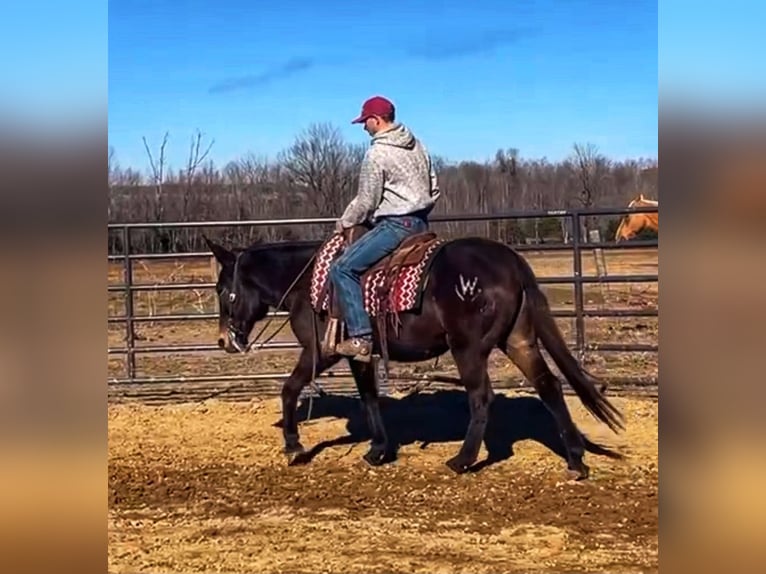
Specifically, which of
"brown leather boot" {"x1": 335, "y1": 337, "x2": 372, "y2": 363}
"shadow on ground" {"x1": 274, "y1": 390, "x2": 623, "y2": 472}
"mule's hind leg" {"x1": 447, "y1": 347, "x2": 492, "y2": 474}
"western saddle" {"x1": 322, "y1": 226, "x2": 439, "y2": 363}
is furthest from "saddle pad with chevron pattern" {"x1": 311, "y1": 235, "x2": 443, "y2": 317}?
"shadow on ground" {"x1": 274, "y1": 390, "x2": 623, "y2": 472}

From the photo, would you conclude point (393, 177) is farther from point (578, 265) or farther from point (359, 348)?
point (578, 265)

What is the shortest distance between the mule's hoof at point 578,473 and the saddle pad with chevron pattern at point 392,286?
1231mm

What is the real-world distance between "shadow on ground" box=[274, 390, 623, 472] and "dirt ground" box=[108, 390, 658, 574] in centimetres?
2

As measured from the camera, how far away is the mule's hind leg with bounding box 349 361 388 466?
516cm

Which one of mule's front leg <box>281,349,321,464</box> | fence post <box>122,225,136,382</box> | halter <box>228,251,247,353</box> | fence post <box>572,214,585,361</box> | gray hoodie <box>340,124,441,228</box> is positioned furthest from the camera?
fence post <box>122,225,136,382</box>

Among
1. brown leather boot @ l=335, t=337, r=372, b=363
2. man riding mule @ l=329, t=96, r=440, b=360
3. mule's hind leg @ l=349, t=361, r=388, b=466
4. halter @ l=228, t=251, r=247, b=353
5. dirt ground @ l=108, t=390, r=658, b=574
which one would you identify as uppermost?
man riding mule @ l=329, t=96, r=440, b=360

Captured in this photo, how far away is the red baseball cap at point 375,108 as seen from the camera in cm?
464

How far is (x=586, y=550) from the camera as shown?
3.59 m

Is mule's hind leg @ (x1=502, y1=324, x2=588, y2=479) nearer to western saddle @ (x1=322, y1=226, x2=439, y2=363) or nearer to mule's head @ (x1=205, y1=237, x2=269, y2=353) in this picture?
western saddle @ (x1=322, y1=226, x2=439, y2=363)

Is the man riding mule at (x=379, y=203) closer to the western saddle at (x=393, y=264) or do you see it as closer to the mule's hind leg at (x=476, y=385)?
the western saddle at (x=393, y=264)
